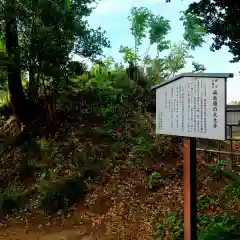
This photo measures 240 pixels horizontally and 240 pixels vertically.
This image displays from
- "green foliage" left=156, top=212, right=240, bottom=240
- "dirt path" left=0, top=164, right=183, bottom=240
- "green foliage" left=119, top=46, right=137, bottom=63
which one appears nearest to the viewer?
"green foliage" left=156, top=212, right=240, bottom=240

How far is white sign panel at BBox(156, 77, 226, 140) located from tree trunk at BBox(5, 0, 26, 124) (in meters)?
5.66

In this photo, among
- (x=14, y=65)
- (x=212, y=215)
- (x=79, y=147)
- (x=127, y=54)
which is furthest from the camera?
(x=127, y=54)

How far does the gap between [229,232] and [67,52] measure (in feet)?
22.6

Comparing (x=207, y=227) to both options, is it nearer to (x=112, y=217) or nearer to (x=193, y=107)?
(x=193, y=107)

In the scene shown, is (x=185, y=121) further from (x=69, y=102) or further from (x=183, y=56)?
(x=183, y=56)

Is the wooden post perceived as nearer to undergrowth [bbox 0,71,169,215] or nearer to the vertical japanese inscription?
the vertical japanese inscription

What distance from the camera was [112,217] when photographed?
23.5 feet

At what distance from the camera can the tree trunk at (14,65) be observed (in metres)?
9.49

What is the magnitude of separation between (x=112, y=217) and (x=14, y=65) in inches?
178

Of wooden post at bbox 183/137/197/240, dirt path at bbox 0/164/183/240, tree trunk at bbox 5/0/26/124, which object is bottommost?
dirt path at bbox 0/164/183/240

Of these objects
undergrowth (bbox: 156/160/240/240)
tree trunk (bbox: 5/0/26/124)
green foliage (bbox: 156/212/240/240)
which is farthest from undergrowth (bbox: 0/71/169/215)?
green foliage (bbox: 156/212/240/240)

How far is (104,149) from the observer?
976cm

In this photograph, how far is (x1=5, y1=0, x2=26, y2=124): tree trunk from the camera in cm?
949

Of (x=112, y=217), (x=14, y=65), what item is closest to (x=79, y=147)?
(x=14, y=65)
